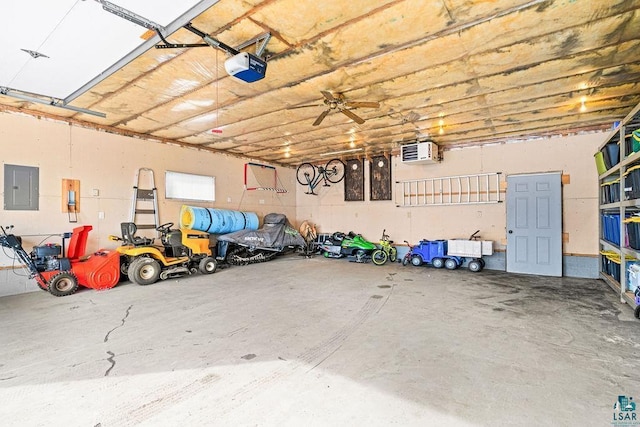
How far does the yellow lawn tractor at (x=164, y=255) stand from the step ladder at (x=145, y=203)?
1.60 feet

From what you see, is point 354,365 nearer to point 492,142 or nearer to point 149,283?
point 149,283

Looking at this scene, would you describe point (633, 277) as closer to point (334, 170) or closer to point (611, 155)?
point (611, 155)

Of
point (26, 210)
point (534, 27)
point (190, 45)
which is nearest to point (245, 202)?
point (26, 210)

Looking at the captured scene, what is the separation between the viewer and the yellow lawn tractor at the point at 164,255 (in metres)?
4.98

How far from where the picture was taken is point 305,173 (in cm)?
955

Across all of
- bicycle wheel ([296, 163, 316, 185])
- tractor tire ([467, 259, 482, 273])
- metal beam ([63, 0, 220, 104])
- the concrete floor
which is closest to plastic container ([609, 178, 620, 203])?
the concrete floor

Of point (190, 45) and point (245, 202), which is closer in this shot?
point (190, 45)

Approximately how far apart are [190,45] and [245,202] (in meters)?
5.60

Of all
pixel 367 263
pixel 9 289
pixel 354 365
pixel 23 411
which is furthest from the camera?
pixel 367 263

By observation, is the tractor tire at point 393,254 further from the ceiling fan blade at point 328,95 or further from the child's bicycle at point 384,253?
the ceiling fan blade at point 328,95

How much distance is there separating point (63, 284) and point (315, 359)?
14.0 feet

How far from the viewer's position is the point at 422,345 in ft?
8.71

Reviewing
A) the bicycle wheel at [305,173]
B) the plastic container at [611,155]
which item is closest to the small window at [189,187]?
the bicycle wheel at [305,173]
